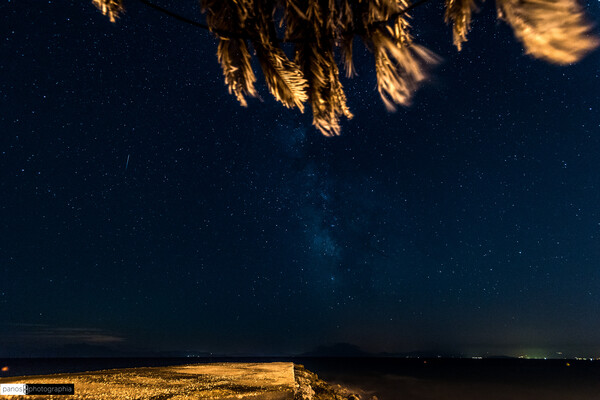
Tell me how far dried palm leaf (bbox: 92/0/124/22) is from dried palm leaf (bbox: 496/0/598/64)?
216cm

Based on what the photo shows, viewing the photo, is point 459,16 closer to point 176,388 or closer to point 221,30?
point 221,30

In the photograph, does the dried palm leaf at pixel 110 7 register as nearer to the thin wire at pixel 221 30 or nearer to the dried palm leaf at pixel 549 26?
the thin wire at pixel 221 30

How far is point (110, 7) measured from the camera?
1.78 m

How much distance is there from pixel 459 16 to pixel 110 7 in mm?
2083

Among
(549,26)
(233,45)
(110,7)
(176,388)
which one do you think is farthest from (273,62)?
(176,388)

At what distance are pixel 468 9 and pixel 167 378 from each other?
273 inches

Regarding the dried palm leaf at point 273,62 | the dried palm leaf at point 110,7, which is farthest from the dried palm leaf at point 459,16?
the dried palm leaf at point 110,7

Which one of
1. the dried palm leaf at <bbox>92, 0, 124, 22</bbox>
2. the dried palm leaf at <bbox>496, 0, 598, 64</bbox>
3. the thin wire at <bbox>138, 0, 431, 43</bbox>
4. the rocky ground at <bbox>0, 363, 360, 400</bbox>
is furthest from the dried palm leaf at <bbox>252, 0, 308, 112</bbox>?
the rocky ground at <bbox>0, 363, 360, 400</bbox>

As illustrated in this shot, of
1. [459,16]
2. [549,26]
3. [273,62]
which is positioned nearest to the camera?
[549,26]

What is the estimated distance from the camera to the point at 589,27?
4.67ft

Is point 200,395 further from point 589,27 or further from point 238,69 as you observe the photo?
point 589,27

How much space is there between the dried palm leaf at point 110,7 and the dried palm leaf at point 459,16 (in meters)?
2.00

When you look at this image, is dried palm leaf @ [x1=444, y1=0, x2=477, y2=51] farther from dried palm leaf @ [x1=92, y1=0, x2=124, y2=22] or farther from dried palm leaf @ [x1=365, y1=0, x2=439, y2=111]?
dried palm leaf @ [x1=92, y1=0, x2=124, y2=22]

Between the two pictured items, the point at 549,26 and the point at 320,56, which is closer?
the point at 549,26
